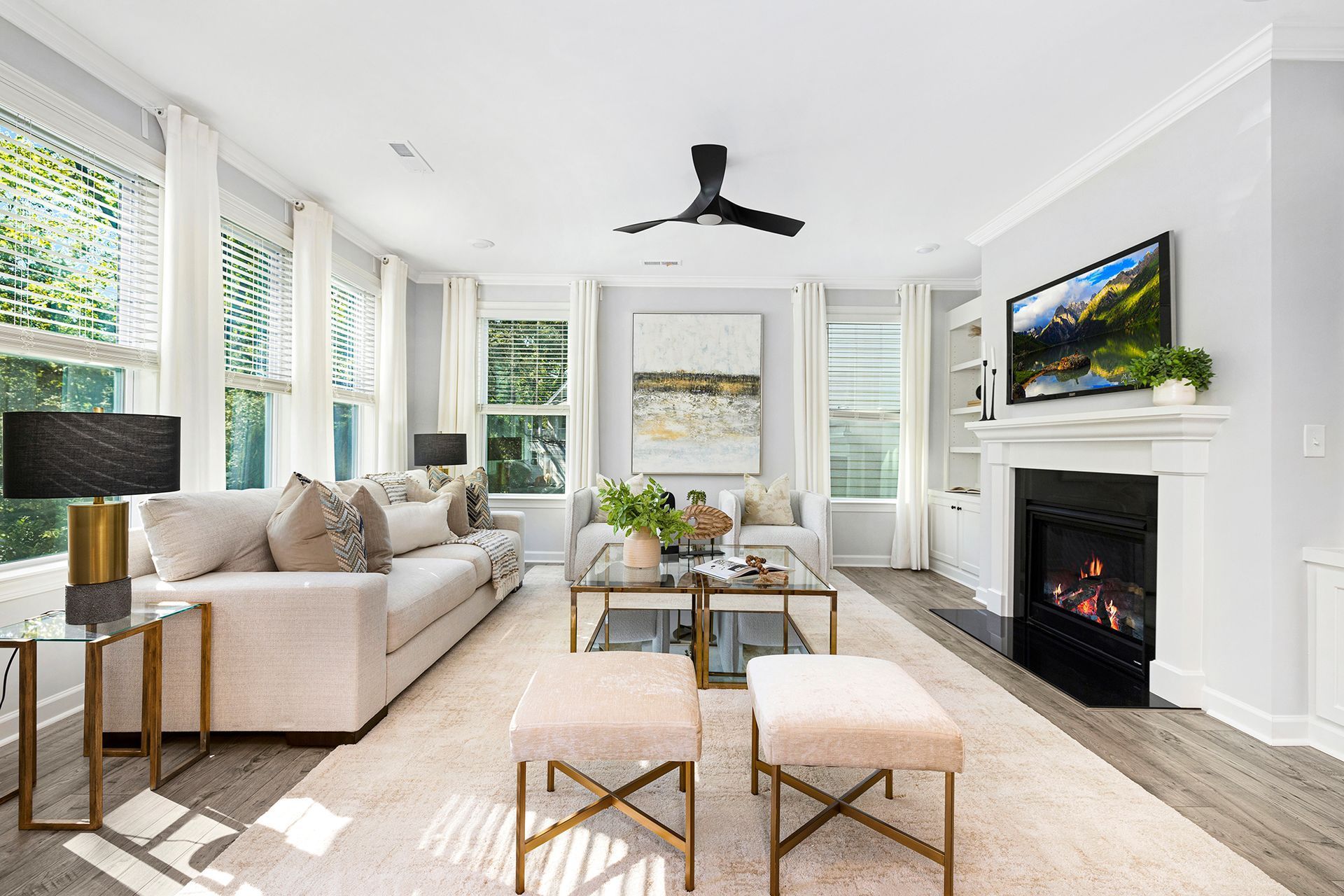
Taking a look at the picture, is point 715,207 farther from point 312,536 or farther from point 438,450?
point 438,450

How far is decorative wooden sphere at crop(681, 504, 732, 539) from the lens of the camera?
3302 millimetres

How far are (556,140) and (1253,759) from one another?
12.6ft

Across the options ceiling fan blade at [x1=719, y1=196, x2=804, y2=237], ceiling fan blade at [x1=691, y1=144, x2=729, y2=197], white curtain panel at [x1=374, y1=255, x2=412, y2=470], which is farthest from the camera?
white curtain panel at [x1=374, y1=255, x2=412, y2=470]

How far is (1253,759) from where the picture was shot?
7.25 ft

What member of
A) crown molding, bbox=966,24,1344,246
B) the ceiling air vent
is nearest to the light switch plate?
crown molding, bbox=966,24,1344,246

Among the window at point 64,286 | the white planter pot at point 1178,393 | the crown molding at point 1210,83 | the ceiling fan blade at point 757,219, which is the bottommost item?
the white planter pot at point 1178,393

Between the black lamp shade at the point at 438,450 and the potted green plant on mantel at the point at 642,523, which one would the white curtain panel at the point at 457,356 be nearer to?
the black lamp shade at the point at 438,450

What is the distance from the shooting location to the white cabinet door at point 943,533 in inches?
208

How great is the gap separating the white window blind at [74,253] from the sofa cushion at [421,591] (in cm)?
147

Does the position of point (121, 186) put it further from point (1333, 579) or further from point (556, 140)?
point (1333, 579)

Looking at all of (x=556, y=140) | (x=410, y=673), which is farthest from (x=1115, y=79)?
(x=410, y=673)

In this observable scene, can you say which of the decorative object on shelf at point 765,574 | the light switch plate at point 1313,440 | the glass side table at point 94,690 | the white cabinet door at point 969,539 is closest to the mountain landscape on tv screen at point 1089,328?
the light switch plate at point 1313,440

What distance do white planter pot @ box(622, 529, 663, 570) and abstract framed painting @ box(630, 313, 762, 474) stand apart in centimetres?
279

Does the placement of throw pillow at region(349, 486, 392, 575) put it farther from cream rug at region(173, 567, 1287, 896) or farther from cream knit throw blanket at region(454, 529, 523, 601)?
cream knit throw blanket at region(454, 529, 523, 601)
